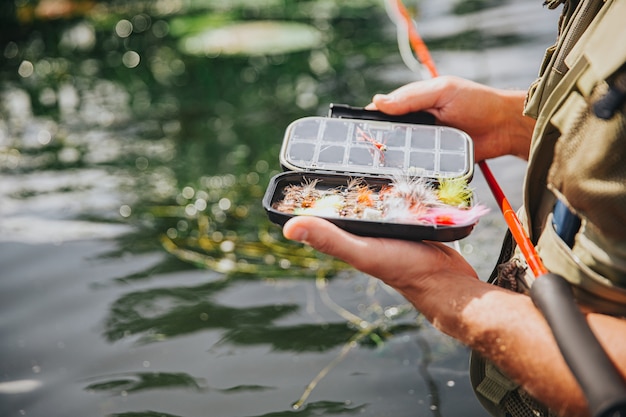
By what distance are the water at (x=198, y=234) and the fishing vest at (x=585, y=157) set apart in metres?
0.86

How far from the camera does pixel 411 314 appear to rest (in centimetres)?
212

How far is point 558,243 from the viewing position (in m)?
1.00

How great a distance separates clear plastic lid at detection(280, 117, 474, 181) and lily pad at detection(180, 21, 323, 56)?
3378 millimetres

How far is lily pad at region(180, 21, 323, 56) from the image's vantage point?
4.66m

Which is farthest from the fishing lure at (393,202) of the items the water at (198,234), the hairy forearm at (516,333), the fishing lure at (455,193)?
the water at (198,234)

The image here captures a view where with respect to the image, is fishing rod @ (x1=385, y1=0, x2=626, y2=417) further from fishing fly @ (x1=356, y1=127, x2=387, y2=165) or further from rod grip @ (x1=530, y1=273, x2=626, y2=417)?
fishing fly @ (x1=356, y1=127, x2=387, y2=165)

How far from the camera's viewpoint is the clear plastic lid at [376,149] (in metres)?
1.25

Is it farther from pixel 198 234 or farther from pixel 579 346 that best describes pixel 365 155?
pixel 198 234

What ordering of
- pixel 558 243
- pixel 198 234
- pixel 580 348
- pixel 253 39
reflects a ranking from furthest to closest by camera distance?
pixel 253 39 < pixel 198 234 < pixel 558 243 < pixel 580 348

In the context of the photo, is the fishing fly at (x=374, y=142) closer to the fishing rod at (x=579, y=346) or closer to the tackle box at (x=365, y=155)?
the tackle box at (x=365, y=155)

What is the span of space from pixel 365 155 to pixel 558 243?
41 cm

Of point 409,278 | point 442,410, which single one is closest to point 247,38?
point 442,410

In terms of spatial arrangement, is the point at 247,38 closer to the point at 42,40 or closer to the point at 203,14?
the point at 203,14

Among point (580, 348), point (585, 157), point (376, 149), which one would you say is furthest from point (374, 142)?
point (580, 348)
